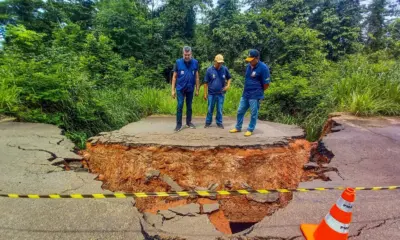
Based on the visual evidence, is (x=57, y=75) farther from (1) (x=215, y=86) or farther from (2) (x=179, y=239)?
(2) (x=179, y=239)

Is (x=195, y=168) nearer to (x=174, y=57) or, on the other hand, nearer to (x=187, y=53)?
(x=187, y=53)

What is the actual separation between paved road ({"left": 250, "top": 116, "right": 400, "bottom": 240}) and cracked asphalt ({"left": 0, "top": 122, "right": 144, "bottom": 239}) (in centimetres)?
133

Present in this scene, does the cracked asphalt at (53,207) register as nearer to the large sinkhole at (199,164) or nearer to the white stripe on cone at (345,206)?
the large sinkhole at (199,164)

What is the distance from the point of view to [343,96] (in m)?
7.43

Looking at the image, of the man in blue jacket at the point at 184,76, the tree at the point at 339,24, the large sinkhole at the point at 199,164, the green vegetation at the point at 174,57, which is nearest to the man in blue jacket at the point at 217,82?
the man in blue jacket at the point at 184,76

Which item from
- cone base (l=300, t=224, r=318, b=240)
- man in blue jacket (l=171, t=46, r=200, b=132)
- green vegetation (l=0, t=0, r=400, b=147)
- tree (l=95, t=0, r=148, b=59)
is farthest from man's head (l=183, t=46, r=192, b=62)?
tree (l=95, t=0, r=148, b=59)

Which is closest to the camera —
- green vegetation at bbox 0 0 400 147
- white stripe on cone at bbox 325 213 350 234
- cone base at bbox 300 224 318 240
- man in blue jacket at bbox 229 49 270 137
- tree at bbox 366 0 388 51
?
white stripe on cone at bbox 325 213 350 234

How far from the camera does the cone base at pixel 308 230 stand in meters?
2.28

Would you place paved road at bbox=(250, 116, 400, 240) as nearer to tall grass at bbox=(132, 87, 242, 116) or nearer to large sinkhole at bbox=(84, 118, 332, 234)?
large sinkhole at bbox=(84, 118, 332, 234)

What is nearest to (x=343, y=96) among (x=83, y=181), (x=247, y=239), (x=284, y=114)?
(x=284, y=114)

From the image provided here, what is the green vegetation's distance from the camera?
6.54 m

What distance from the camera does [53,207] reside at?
268cm

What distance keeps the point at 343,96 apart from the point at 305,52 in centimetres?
478

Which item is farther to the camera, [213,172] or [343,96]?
[343,96]
